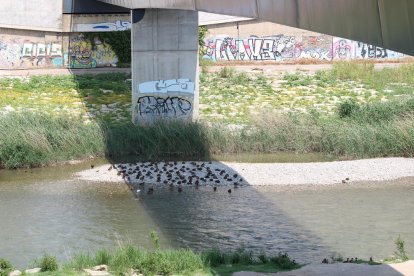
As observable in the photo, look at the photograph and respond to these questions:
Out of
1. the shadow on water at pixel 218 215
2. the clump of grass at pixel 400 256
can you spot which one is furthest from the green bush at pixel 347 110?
the clump of grass at pixel 400 256

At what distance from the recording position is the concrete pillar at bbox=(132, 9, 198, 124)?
3017 cm

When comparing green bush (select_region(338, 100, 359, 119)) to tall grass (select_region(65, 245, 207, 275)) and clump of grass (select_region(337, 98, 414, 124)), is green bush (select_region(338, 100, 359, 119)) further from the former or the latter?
tall grass (select_region(65, 245, 207, 275))

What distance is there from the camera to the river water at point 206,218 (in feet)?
51.2

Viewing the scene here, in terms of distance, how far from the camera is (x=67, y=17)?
Result: 161 ft

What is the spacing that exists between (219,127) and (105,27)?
22848 mm

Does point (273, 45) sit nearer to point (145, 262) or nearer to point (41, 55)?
point (41, 55)

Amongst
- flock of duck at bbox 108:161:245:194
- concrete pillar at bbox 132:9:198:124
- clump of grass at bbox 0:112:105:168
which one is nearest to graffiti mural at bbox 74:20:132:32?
concrete pillar at bbox 132:9:198:124

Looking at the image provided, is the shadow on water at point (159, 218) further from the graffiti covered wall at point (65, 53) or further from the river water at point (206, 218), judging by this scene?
the graffiti covered wall at point (65, 53)

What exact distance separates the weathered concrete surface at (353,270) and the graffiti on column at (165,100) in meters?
19.1

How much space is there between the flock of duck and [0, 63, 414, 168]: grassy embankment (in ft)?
7.49

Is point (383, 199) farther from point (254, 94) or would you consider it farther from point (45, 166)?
point (254, 94)

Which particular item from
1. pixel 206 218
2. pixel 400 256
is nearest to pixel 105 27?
pixel 206 218

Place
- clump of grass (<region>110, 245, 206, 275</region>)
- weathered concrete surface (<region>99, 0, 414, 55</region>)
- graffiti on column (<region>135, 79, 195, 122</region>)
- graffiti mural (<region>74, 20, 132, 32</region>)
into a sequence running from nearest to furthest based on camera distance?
weathered concrete surface (<region>99, 0, 414, 55</region>) → clump of grass (<region>110, 245, 206, 275</region>) → graffiti on column (<region>135, 79, 195, 122</region>) → graffiti mural (<region>74, 20, 132, 32</region>)

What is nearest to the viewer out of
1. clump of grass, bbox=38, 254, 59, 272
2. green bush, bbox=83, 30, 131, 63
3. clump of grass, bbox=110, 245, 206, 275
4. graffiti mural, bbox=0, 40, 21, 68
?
clump of grass, bbox=110, 245, 206, 275
